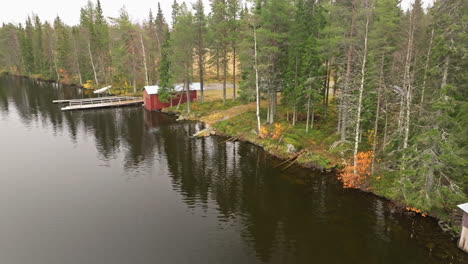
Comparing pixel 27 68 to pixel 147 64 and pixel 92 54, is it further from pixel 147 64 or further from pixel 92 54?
pixel 147 64

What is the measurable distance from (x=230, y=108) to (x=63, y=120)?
27059mm

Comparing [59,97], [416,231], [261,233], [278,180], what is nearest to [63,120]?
[59,97]

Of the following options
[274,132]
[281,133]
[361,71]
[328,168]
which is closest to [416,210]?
[328,168]

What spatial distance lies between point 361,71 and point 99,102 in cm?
5175

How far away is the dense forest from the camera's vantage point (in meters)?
17.2

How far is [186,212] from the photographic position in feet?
65.5

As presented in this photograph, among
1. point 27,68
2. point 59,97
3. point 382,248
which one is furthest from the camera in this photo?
point 27,68

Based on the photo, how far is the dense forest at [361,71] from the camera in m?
17.2

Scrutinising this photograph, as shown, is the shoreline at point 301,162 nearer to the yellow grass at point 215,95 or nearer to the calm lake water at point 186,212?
the calm lake water at point 186,212

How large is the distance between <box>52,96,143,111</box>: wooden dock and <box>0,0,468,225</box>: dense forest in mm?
8303

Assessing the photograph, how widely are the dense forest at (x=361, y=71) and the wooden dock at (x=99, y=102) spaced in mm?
8303

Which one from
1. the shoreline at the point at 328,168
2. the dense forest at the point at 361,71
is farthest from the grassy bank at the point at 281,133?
the dense forest at the point at 361,71

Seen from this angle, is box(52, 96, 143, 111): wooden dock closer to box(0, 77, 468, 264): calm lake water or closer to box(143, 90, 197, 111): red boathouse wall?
box(143, 90, 197, 111): red boathouse wall

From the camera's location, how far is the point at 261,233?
17.7 meters
